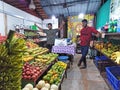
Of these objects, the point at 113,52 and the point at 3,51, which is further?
the point at 113,52

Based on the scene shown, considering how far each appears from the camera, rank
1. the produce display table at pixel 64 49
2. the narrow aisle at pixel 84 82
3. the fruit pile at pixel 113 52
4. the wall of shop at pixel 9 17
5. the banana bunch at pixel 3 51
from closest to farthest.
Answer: the banana bunch at pixel 3 51 < the fruit pile at pixel 113 52 < the narrow aisle at pixel 84 82 < the produce display table at pixel 64 49 < the wall of shop at pixel 9 17

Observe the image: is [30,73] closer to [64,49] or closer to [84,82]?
[84,82]

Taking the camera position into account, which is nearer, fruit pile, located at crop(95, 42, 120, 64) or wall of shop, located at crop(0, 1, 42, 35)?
fruit pile, located at crop(95, 42, 120, 64)

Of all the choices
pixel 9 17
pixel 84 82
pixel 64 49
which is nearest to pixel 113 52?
pixel 84 82

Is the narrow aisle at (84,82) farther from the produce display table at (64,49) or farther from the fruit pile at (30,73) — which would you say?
the fruit pile at (30,73)

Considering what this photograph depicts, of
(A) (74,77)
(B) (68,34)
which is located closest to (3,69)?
(A) (74,77)

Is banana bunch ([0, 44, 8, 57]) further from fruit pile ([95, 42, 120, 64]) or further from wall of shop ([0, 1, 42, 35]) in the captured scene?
wall of shop ([0, 1, 42, 35])

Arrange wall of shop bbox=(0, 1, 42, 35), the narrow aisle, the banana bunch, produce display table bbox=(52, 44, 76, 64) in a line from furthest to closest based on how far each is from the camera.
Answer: wall of shop bbox=(0, 1, 42, 35)
produce display table bbox=(52, 44, 76, 64)
the narrow aisle
the banana bunch

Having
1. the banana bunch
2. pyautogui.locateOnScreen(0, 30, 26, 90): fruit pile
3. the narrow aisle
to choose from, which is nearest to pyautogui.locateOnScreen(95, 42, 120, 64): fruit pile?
the narrow aisle

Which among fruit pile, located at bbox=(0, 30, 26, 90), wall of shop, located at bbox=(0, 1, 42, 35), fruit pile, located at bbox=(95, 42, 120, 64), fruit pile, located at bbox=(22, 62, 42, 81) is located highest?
wall of shop, located at bbox=(0, 1, 42, 35)

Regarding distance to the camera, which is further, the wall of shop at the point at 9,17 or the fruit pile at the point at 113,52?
the wall of shop at the point at 9,17

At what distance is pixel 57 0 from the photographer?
359 inches

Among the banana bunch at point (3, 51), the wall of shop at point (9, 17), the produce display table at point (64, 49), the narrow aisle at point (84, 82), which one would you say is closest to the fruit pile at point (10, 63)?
the banana bunch at point (3, 51)

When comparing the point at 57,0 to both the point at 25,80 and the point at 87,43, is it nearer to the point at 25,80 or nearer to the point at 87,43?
the point at 87,43
